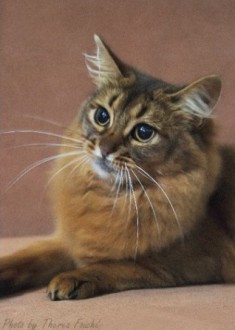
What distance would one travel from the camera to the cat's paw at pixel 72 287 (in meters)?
1.50

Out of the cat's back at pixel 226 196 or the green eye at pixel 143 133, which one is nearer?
the green eye at pixel 143 133

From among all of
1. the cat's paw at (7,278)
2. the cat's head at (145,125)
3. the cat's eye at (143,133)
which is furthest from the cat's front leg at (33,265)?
the cat's eye at (143,133)

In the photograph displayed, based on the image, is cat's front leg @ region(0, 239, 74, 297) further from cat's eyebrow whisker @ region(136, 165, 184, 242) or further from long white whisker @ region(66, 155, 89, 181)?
cat's eyebrow whisker @ region(136, 165, 184, 242)

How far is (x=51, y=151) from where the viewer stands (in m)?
2.19

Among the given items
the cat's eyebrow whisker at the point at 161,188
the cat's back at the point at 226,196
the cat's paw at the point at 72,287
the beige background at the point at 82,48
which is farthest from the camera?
the beige background at the point at 82,48

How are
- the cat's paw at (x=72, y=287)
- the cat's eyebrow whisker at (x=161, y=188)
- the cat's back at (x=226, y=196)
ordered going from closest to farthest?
1. the cat's paw at (x=72, y=287)
2. the cat's eyebrow whisker at (x=161, y=188)
3. the cat's back at (x=226, y=196)

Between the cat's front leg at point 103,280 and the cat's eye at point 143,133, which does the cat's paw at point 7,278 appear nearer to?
the cat's front leg at point 103,280

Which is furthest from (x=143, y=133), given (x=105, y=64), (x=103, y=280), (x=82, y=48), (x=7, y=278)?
(x=82, y=48)

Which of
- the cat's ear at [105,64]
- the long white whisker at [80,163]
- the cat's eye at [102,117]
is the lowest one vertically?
the long white whisker at [80,163]

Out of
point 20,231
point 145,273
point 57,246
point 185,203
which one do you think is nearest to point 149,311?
point 145,273

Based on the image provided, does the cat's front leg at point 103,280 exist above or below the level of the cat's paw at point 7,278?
below

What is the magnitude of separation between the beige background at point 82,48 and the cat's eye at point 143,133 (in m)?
0.54

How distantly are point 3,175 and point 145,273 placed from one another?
0.71 m

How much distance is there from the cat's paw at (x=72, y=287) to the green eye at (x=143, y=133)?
324mm
